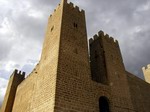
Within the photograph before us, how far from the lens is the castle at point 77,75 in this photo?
914cm

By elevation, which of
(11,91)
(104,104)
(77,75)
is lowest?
(104,104)

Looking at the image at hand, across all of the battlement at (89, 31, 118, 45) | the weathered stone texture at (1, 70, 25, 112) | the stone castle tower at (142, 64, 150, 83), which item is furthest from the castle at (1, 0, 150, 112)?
the stone castle tower at (142, 64, 150, 83)

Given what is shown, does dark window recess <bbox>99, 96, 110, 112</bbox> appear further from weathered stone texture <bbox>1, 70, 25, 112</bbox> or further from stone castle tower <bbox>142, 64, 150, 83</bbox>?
stone castle tower <bbox>142, 64, 150, 83</bbox>

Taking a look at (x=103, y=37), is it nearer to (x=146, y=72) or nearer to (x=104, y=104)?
(x=104, y=104)

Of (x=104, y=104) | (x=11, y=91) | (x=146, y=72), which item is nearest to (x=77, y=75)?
(x=104, y=104)

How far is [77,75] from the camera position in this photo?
10141 mm

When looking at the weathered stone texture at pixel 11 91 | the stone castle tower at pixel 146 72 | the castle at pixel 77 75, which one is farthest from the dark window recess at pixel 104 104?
the stone castle tower at pixel 146 72

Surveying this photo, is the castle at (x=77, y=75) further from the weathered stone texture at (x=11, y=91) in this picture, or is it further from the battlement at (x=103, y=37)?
the weathered stone texture at (x=11, y=91)

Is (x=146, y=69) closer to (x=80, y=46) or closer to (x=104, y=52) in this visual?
(x=104, y=52)

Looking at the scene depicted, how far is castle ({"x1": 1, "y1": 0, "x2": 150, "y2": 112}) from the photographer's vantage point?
30.0 ft

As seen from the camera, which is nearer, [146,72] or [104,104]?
[104,104]

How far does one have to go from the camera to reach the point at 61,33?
37.2 ft

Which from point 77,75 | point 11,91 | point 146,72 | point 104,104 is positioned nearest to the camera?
point 77,75

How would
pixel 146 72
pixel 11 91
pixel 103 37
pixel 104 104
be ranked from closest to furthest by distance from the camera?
1. pixel 104 104
2. pixel 103 37
3. pixel 11 91
4. pixel 146 72
